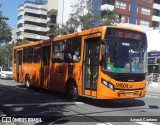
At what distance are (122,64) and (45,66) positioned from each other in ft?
22.1

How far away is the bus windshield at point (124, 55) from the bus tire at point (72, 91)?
2721 millimetres

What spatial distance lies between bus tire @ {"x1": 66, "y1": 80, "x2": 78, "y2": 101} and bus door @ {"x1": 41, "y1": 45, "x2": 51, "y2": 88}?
275 cm

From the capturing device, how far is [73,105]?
14.8m

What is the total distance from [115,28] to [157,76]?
2608cm

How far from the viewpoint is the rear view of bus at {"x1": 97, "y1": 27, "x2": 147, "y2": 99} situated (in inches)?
548

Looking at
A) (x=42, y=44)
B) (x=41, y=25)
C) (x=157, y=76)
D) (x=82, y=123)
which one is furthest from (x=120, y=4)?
(x=82, y=123)

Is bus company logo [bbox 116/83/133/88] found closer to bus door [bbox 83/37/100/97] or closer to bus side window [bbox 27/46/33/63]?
bus door [bbox 83/37/100/97]

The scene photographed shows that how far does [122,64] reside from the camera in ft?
46.6

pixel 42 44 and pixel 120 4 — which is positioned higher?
→ pixel 120 4

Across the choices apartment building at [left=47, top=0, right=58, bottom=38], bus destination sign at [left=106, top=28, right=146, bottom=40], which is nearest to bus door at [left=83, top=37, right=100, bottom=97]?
bus destination sign at [left=106, top=28, right=146, bottom=40]


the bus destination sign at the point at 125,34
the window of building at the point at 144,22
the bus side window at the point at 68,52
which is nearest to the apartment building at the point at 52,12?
the window of building at the point at 144,22

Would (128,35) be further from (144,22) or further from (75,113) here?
(144,22)

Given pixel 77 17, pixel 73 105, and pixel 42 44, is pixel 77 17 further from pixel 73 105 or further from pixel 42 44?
pixel 73 105

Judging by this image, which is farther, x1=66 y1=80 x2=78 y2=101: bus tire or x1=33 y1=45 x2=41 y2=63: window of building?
x1=33 y1=45 x2=41 y2=63: window of building
